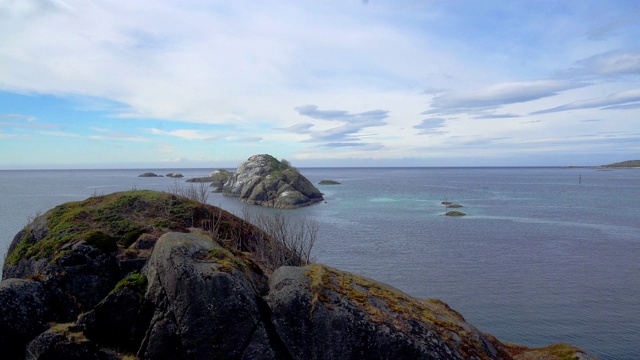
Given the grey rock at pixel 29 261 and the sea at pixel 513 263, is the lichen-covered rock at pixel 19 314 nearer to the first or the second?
the grey rock at pixel 29 261

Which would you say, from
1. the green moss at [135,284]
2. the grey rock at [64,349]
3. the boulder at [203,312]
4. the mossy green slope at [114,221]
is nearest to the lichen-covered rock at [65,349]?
the grey rock at [64,349]

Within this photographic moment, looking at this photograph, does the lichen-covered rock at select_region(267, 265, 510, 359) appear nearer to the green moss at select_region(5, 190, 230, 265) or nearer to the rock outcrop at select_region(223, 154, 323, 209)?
the green moss at select_region(5, 190, 230, 265)

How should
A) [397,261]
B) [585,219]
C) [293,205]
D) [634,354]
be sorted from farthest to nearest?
[293,205] < [585,219] < [397,261] < [634,354]

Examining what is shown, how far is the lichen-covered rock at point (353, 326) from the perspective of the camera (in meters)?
13.9

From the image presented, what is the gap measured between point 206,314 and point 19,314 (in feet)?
21.9

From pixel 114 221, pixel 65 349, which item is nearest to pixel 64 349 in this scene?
pixel 65 349

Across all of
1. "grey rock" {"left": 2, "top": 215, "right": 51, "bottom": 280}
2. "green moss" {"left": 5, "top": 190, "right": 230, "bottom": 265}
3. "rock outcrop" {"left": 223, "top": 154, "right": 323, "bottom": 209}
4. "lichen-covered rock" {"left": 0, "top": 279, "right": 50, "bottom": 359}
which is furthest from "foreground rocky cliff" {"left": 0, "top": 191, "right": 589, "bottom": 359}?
"rock outcrop" {"left": 223, "top": 154, "right": 323, "bottom": 209}

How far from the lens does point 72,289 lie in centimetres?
1588

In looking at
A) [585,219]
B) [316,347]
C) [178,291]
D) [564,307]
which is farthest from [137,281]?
[585,219]

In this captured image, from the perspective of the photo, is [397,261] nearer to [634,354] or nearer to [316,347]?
[634,354]

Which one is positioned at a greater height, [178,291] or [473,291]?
[178,291]

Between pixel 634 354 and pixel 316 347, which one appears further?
pixel 634 354

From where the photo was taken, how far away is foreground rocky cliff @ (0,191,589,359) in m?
13.7

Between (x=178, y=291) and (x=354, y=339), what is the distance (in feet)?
19.3
